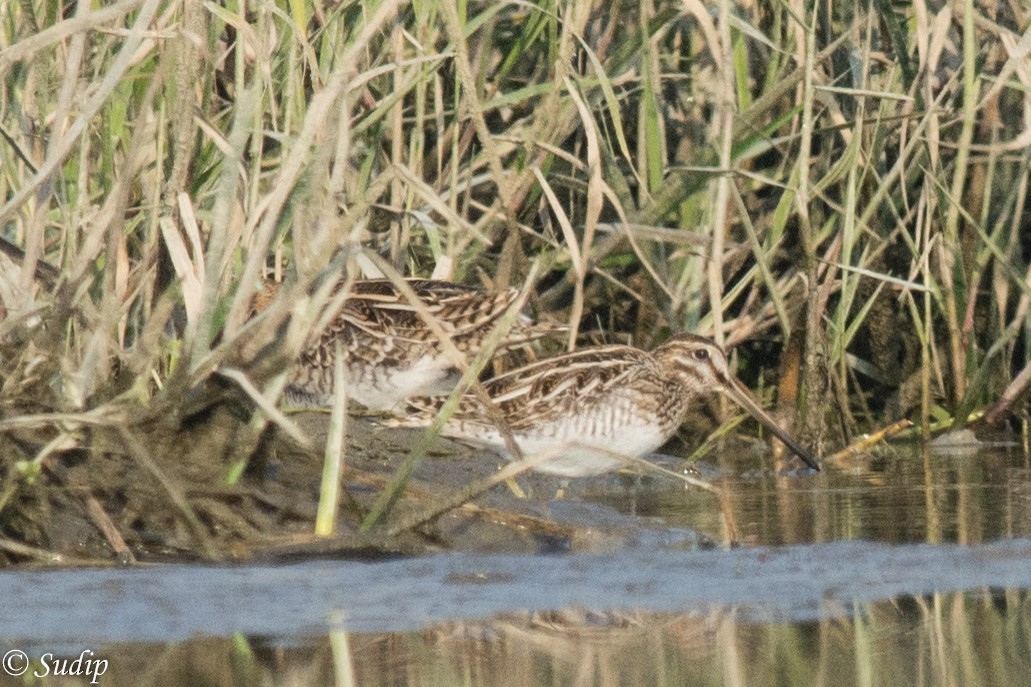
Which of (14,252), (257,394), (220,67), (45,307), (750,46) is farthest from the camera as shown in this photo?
(750,46)

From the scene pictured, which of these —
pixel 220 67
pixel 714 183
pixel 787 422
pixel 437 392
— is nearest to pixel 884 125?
pixel 714 183

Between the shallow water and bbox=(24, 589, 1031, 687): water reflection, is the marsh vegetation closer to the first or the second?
the shallow water

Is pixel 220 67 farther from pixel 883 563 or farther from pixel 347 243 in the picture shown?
pixel 883 563

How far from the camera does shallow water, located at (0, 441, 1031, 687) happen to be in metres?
3.63

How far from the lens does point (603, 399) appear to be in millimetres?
6652

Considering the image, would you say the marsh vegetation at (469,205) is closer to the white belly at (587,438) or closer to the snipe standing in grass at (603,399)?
the snipe standing in grass at (603,399)

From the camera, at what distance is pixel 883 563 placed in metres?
4.71

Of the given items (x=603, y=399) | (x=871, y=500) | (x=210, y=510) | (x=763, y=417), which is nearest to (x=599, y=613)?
(x=210, y=510)

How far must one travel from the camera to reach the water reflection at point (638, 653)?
3.55 m

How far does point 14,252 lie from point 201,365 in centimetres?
81

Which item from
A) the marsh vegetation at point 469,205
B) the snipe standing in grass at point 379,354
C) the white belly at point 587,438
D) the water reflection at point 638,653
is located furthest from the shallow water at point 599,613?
the snipe standing in grass at point 379,354

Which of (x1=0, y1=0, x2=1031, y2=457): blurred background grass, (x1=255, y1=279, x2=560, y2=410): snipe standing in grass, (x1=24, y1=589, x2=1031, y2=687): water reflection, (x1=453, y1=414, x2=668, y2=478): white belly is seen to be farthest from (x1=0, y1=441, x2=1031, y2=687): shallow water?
(x1=255, y1=279, x2=560, y2=410): snipe standing in grass

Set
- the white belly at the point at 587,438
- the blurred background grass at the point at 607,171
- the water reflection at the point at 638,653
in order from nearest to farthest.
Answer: the water reflection at the point at 638,653
the blurred background grass at the point at 607,171
the white belly at the point at 587,438

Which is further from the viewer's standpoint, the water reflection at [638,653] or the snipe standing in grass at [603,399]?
the snipe standing in grass at [603,399]
